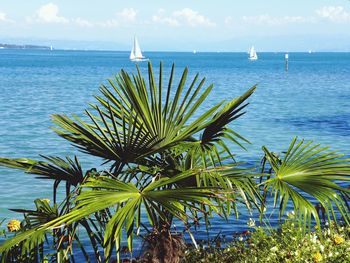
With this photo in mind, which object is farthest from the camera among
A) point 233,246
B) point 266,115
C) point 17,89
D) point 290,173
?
point 17,89

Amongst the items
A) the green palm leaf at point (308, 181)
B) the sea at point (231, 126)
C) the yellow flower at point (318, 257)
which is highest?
the green palm leaf at point (308, 181)

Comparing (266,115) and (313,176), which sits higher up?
(313,176)

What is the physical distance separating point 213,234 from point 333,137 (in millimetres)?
18724

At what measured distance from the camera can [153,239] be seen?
623 centimetres

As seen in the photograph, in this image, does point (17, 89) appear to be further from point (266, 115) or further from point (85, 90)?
point (266, 115)

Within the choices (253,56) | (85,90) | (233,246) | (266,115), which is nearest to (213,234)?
(233,246)

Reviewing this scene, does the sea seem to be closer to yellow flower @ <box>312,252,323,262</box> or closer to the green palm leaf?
the green palm leaf

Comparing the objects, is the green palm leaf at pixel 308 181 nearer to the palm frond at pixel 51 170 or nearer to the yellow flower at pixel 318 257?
the yellow flower at pixel 318 257

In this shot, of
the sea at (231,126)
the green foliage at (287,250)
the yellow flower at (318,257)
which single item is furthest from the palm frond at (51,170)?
the yellow flower at (318,257)

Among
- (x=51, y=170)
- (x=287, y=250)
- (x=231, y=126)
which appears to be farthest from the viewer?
(x=231, y=126)

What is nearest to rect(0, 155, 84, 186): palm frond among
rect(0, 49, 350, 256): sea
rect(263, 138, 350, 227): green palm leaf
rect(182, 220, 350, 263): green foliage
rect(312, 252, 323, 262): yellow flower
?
rect(0, 49, 350, 256): sea

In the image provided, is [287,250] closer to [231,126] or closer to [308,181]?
[308,181]

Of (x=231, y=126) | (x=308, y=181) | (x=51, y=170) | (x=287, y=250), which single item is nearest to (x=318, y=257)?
(x=308, y=181)

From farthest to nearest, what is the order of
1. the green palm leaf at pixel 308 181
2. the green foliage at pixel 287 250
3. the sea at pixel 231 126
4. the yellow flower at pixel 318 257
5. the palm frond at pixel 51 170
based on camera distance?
1. the sea at pixel 231 126
2. the green foliage at pixel 287 250
3. the yellow flower at pixel 318 257
4. the palm frond at pixel 51 170
5. the green palm leaf at pixel 308 181
